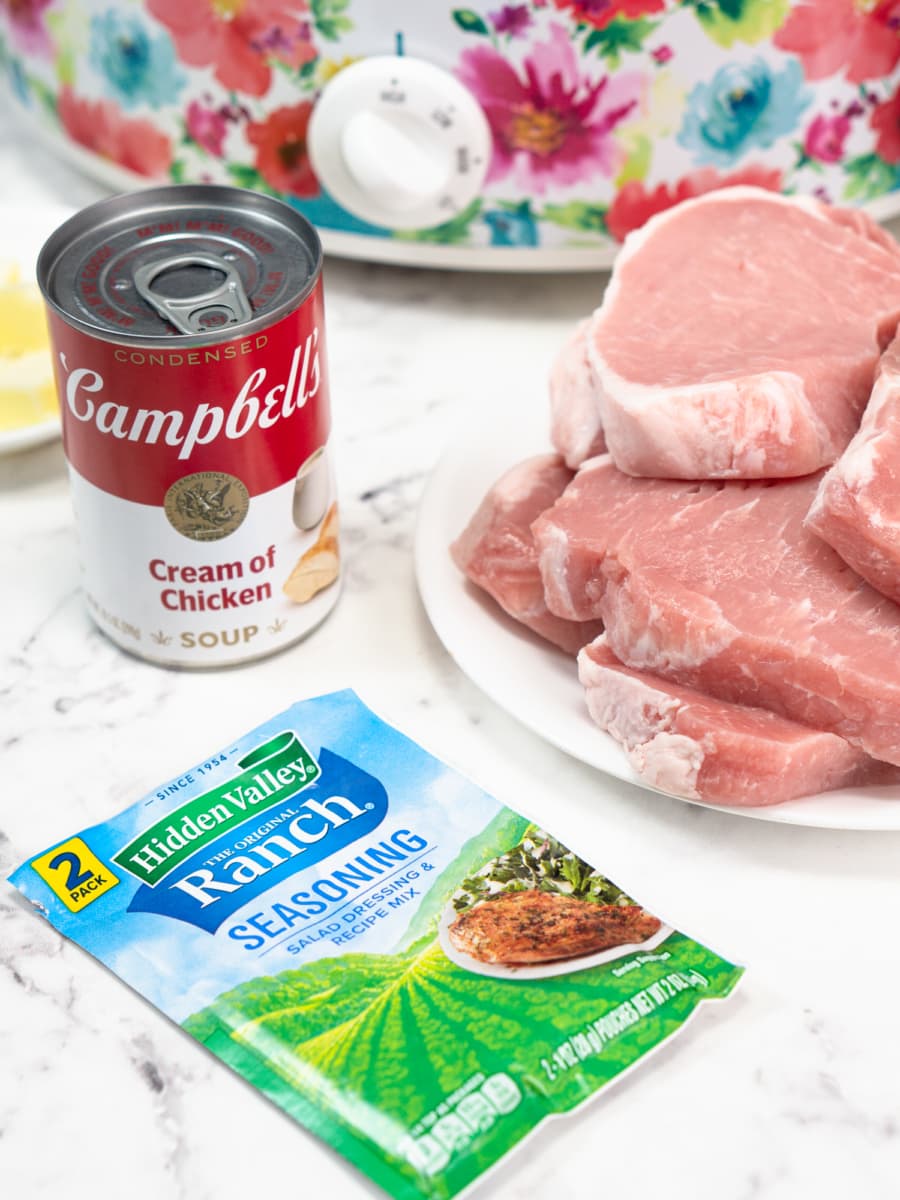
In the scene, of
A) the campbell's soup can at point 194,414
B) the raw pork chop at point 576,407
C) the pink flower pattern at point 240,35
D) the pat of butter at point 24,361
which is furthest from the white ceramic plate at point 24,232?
the raw pork chop at point 576,407

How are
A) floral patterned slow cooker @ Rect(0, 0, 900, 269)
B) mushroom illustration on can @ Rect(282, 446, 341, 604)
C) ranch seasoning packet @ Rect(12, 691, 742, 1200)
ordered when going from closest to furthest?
ranch seasoning packet @ Rect(12, 691, 742, 1200)
mushroom illustration on can @ Rect(282, 446, 341, 604)
floral patterned slow cooker @ Rect(0, 0, 900, 269)

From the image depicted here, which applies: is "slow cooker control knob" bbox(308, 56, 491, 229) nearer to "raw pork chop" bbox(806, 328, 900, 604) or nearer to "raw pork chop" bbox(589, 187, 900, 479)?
"raw pork chop" bbox(589, 187, 900, 479)

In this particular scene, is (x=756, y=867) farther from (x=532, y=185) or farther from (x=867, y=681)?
(x=532, y=185)

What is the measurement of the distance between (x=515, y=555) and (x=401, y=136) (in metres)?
0.41

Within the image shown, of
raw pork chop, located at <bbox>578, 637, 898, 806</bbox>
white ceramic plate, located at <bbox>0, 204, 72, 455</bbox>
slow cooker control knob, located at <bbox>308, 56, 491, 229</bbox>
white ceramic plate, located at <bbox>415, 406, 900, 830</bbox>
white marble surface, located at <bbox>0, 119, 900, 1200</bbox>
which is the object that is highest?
slow cooker control knob, located at <bbox>308, 56, 491, 229</bbox>

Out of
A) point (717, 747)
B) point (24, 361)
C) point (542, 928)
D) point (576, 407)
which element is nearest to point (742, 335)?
point (576, 407)

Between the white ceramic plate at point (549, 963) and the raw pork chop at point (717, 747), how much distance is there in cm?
9

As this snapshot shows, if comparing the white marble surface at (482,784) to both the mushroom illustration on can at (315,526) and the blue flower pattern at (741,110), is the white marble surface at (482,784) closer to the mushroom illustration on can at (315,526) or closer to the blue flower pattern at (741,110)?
the mushroom illustration on can at (315,526)

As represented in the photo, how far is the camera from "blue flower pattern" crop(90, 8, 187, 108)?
3.84ft

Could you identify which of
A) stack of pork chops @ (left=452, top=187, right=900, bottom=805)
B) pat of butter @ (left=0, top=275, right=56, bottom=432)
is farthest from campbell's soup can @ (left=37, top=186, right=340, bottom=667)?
pat of butter @ (left=0, top=275, right=56, bottom=432)

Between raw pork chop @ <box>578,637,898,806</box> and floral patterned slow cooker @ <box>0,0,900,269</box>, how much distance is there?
1.64 ft

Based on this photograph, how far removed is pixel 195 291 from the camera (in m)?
0.86

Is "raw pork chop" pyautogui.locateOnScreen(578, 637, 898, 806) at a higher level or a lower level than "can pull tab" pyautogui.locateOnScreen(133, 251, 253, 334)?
lower

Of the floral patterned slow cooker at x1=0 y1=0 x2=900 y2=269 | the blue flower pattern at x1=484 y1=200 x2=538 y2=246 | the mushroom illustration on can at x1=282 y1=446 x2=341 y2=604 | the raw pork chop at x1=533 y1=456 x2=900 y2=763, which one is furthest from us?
the blue flower pattern at x1=484 y1=200 x2=538 y2=246
